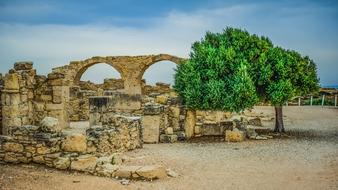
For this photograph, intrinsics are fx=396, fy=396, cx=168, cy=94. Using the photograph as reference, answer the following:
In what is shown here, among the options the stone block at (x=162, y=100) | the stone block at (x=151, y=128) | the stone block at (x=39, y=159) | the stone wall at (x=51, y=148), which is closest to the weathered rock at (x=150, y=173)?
the stone wall at (x=51, y=148)

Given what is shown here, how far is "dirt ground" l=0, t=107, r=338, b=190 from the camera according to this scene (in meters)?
7.43

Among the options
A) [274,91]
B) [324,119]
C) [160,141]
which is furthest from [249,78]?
[324,119]

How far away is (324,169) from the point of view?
29.2 feet

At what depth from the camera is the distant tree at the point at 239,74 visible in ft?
44.5

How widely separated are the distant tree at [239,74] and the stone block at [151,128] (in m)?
1.29

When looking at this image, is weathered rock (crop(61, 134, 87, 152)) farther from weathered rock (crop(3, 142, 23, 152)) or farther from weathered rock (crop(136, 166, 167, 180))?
weathered rock (crop(136, 166, 167, 180))

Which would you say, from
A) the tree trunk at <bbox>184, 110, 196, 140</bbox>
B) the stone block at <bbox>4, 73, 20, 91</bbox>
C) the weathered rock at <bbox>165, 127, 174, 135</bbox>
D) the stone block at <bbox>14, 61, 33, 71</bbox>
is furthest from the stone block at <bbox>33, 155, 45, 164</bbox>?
the tree trunk at <bbox>184, 110, 196, 140</bbox>

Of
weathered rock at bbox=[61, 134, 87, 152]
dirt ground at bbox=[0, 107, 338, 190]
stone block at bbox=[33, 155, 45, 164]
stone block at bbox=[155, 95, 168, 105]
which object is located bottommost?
dirt ground at bbox=[0, 107, 338, 190]

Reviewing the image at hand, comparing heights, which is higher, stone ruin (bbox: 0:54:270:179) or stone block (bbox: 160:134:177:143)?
stone ruin (bbox: 0:54:270:179)

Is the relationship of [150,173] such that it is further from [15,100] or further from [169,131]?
[15,100]

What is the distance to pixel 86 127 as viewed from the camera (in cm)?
1592

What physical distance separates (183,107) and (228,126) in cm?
180

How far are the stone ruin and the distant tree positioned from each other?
101cm

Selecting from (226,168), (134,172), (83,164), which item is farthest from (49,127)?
(226,168)
